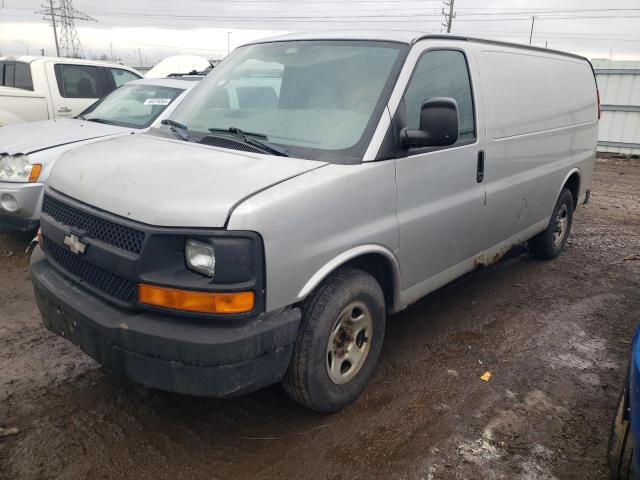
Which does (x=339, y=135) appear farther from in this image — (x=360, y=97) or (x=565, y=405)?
(x=565, y=405)

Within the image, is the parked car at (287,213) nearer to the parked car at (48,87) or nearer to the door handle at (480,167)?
the door handle at (480,167)

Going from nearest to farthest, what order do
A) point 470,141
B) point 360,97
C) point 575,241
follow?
1. point 360,97
2. point 470,141
3. point 575,241

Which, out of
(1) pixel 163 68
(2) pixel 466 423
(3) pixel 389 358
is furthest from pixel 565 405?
(1) pixel 163 68

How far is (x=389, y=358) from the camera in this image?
3807mm

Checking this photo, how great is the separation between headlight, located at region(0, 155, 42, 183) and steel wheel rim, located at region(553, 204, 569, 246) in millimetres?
5265

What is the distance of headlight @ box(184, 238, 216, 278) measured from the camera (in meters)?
2.40

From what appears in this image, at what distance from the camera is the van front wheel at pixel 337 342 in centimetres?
275

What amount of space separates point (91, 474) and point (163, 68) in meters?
9.86

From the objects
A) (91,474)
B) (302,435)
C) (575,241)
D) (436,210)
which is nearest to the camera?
(91,474)

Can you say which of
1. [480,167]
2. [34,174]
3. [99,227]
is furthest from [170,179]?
[34,174]

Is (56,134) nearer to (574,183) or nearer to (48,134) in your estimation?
(48,134)

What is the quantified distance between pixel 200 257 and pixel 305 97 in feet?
4.49

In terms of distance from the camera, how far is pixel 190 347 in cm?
237

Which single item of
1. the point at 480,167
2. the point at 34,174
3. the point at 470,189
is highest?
the point at 480,167
